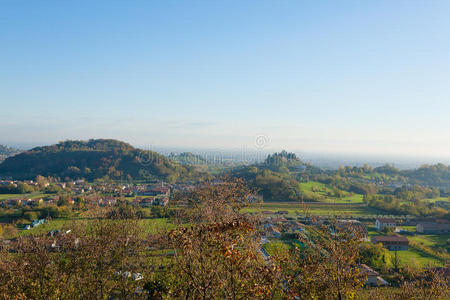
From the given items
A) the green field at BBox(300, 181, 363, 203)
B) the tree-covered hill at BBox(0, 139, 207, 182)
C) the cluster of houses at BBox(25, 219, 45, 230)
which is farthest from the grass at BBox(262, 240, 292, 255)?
the tree-covered hill at BBox(0, 139, 207, 182)

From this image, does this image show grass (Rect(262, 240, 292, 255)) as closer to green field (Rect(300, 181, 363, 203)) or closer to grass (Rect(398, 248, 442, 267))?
grass (Rect(398, 248, 442, 267))

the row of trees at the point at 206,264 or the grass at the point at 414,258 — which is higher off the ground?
the row of trees at the point at 206,264

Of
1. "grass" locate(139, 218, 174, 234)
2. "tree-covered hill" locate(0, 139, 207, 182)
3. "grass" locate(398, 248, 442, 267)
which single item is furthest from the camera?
"tree-covered hill" locate(0, 139, 207, 182)

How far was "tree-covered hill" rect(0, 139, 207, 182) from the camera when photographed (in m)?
64.1

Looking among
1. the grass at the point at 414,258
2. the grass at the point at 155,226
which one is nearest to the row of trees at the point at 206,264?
the grass at the point at 155,226

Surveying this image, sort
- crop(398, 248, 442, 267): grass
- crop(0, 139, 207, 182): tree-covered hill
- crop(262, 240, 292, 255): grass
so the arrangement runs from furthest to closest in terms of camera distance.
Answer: crop(0, 139, 207, 182): tree-covered hill, crop(398, 248, 442, 267): grass, crop(262, 240, 292, 255): grass

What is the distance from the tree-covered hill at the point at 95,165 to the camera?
6412cm

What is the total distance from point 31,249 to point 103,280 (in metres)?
2.09

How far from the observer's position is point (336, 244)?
5.48 m

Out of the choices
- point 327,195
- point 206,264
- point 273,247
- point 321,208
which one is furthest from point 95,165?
point 206,264

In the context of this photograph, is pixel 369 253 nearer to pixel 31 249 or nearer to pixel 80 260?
pixel 80 260

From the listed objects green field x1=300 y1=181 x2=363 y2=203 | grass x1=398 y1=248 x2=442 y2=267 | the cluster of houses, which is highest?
grass x1=398 y1=248 x2=442 y2=267

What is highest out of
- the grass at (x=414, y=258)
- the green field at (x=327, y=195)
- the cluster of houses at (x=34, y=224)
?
the grass at (x=414, y=258)

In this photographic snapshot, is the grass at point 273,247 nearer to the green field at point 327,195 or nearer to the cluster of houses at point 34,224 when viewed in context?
the cluster of houses at point 34,224
